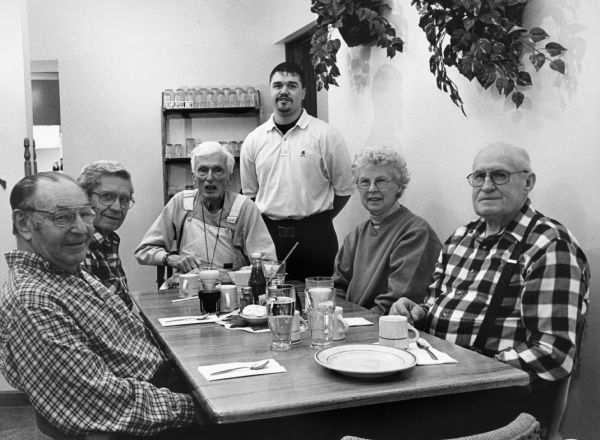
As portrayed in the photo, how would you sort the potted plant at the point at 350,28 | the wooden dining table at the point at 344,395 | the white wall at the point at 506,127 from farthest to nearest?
the potted plant at the point at 350,28
the white wall at the point at 506,127
the wooden dining table at the point at 344,395

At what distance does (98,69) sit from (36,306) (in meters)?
4.52

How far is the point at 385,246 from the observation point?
9.72ft

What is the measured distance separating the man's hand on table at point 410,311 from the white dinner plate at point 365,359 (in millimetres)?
567

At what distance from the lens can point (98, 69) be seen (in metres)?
5.74

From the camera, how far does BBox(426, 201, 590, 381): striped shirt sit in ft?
6.51

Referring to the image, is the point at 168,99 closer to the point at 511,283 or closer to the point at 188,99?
the point at 188,99

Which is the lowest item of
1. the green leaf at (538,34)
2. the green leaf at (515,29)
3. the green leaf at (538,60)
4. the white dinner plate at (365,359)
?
the white dinner plate at (365,359)

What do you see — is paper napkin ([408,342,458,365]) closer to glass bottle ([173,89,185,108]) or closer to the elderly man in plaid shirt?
the elderly man in plaid shirt

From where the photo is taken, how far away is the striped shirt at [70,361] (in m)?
1.57

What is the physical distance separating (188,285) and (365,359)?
4.08 ft

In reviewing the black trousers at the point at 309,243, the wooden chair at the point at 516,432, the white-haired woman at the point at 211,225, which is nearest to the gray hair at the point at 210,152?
the white-haired woman at the point at 211,225

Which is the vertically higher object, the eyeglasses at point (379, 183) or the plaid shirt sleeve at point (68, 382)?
the eyeglasses at point (379, 183)

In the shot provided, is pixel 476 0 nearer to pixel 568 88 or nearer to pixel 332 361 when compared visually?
pixel 568 88

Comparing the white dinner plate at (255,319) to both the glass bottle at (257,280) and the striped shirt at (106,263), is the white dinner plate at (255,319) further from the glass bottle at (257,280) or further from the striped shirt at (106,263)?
the striped shirt at (106,263)
